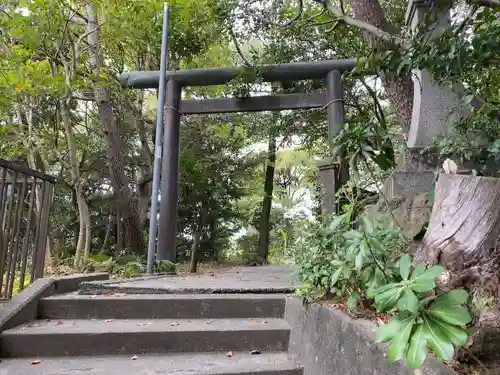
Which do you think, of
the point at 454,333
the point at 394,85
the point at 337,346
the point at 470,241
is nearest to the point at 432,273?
the point at 454,333

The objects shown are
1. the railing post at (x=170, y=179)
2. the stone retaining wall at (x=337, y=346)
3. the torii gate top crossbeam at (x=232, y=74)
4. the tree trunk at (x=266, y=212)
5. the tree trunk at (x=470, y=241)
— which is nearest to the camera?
the tree trunk at (x=470, y=241)

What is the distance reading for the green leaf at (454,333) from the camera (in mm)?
993

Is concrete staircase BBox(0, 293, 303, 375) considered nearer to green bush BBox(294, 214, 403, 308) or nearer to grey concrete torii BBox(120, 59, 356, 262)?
green bush BBox(294, 214, 403, 308)

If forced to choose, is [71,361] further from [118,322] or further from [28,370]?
[118,322]

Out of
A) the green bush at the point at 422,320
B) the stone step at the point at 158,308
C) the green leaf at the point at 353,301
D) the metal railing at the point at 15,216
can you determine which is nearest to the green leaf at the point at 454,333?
the green bush at the point at 422,320

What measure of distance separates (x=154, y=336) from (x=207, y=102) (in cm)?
459

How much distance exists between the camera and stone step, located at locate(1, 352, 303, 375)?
224cm

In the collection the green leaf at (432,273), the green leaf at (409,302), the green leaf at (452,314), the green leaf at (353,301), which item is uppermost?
the green leaf at (432,273)

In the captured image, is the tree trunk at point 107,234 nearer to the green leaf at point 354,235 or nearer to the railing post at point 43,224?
the railing post at point 43,224

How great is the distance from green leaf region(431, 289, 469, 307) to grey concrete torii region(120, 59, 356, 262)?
192 inches

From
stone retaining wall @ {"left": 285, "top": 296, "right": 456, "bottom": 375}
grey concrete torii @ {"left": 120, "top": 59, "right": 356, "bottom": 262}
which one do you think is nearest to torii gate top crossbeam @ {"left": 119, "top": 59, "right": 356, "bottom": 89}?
grey concrete torii @ {"left": 120, "top": 59, "right": 356, "bottom": 262}

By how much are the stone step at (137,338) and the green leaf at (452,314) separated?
1705 millimetres

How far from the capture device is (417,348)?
1.02 meters

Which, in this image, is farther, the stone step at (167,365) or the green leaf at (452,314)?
the stone step at (167,365)
